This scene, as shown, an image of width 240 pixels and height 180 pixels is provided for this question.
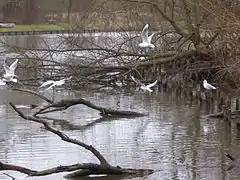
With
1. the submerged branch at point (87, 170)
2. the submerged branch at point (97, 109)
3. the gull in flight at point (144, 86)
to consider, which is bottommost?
the submerged branch at point (87, 170)

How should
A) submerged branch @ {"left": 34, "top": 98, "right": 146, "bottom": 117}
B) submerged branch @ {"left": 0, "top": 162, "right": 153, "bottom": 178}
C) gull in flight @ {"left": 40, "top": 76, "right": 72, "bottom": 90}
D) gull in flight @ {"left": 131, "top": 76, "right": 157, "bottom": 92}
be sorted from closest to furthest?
1. submerged branch @ {"left": 0, "top": 162, "right": 153, "bottom": 178}
2. submerged branch @ {"left": 34, "top": 98, "right": 146, "bottom": 117}
3. gull in flight @ {"left": 40, "top": 76, "right": 72, "bottom": 90}
4. gull in flight @ {"left": 131, "top": 76, "right": 157, "bottom": 92}

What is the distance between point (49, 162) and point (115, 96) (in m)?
9.83

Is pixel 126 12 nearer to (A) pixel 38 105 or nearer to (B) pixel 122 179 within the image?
(A) pixel 38 105

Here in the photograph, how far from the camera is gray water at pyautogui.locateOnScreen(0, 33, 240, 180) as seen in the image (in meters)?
12.3

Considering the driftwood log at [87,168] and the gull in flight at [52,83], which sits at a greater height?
the gull in flight at [52,83]

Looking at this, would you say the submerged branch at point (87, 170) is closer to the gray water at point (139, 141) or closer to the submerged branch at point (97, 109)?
the gray water at point (139, 141)

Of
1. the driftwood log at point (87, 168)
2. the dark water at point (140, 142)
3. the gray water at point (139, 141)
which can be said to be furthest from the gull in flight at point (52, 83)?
the driftwood log at point (87, 168)

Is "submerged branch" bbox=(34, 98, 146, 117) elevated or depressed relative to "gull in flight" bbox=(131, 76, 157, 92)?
depressed

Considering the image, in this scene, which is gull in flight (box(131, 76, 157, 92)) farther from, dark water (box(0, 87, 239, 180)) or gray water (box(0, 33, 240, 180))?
dark water (box(0, 87, 239, 180))

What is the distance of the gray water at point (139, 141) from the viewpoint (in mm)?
12289

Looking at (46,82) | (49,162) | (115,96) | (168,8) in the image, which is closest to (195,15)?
(168,8)

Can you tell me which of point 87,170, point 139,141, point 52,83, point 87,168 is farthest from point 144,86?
point 87,168

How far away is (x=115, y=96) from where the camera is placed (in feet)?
73.6

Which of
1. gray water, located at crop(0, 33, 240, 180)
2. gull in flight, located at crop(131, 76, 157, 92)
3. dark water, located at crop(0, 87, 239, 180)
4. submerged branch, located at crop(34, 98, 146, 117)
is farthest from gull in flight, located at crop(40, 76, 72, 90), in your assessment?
submerged branch, located at crop(34, 98, 146, 117)
